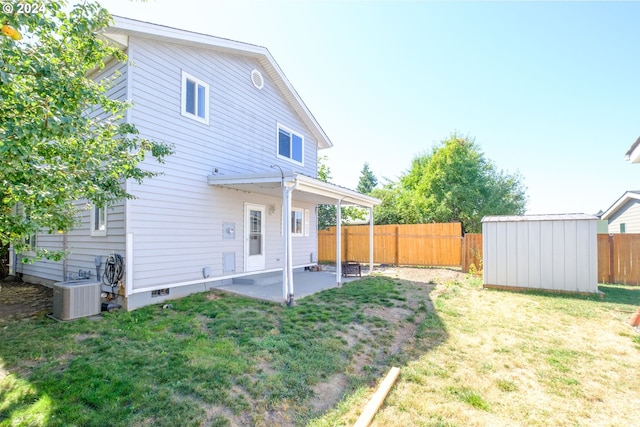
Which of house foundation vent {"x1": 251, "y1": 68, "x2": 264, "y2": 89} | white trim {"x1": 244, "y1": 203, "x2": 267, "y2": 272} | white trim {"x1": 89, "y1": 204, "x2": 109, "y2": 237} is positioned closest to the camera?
white trim {"x1": 89, "y1": 204, "x2": 109, "y2": 237}

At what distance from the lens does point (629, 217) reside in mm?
14453

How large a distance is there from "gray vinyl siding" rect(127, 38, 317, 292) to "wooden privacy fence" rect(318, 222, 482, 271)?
654 centimetres

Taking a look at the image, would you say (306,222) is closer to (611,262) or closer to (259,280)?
(259,280)

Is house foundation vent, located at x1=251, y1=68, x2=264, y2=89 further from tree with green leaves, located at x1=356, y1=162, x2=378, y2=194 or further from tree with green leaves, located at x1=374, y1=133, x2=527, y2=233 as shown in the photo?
tree with green leaves, located at x1=356, y1=162, x2=378, y2=194

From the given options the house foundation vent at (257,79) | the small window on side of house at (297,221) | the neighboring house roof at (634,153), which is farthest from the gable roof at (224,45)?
the neighboring house roof at (634,153)

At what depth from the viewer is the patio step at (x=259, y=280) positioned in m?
8.19

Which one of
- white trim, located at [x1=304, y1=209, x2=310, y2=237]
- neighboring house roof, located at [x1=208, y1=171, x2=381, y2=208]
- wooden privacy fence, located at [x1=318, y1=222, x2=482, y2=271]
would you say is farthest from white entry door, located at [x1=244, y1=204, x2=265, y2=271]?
wooden privacy fence, located at [x1=318, y1=222, x2=482, y2=271]

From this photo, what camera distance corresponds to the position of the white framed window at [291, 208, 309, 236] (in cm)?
1059

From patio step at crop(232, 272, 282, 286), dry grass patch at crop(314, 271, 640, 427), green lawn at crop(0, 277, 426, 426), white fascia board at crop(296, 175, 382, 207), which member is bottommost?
dry grass patch at crop(314, 271, 640, 427)

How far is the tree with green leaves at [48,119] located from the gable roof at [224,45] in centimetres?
170

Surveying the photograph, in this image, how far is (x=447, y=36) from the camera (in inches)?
401

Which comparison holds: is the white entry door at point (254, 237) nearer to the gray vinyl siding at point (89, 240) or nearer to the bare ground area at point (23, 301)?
the gray vinyl siding at point (89, 240)

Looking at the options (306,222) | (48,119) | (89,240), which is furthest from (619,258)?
(89,240)

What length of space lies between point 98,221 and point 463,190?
57.1 feet
